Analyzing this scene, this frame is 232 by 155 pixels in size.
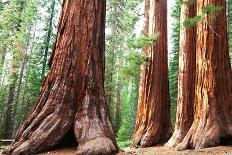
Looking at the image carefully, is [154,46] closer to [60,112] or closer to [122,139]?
[60,112]

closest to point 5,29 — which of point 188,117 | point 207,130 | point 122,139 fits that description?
point 122,139

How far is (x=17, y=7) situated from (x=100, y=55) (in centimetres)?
2918

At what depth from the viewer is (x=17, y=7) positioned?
1330 inches

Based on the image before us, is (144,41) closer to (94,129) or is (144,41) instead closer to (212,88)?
(212,88)

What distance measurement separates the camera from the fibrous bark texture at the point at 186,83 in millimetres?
11281

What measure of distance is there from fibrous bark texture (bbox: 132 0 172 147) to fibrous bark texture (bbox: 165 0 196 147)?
119cm

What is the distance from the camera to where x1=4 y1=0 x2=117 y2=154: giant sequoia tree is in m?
5.84

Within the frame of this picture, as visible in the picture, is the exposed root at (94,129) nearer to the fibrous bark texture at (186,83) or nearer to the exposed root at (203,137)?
the exposed root at (203,137)

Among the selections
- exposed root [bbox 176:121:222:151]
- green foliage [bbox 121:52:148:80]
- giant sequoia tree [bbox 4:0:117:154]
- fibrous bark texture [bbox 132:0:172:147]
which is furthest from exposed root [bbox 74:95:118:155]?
green foliage [bbox 121:52:148:80]

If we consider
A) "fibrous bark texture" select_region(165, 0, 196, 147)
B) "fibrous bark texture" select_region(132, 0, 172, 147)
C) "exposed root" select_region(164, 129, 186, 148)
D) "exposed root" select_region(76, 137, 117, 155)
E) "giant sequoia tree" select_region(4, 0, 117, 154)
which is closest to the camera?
"exposed root" select_region(76, 137, 117, 155)

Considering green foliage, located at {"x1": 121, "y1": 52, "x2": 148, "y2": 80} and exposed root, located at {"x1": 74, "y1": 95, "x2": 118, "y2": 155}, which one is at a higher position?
green foliage, located at {"x1": 121, "y1": 52, "x2": 148, "y2": 80}

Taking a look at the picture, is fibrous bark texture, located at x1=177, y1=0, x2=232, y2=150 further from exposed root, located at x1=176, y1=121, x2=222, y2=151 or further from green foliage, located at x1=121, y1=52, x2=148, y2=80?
green foliage, located at x1=121, y1=52, x2=148, y2=80

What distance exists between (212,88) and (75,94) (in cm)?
409

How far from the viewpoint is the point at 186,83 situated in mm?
11656
